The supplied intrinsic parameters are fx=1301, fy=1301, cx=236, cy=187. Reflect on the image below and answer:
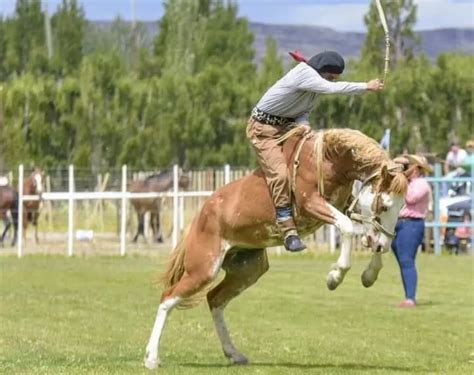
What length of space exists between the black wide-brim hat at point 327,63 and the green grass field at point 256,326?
2602mm

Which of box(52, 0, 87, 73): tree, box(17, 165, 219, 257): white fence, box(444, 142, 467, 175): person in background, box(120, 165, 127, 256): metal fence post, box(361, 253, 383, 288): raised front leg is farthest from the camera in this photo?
box(52, 0, 87, 73): tree

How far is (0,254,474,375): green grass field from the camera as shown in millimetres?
11797

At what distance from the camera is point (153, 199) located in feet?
102

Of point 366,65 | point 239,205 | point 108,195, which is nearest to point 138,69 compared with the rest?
point 366,65

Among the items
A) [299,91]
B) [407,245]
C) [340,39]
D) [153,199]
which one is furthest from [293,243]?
[340,39]

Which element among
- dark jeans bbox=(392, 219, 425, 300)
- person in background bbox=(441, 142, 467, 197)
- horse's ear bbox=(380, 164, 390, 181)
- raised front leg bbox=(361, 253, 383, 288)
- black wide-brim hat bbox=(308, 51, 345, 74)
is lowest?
person in background bbox=(441, 142, 467, 197)

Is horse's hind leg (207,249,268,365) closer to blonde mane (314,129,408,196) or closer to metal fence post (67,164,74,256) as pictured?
blonde mane (314,129,408,196)

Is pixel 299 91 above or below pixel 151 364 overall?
above

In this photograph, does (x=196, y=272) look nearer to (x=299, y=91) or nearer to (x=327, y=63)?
(x=299, y=91)

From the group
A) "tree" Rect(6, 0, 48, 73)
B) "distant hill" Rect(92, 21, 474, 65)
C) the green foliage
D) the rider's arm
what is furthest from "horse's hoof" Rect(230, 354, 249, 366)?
"tree" Rect(6, 0, 48, 73)

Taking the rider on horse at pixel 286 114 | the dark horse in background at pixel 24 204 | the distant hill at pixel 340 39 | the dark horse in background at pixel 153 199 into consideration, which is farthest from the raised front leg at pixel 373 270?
the distant hill at pixel 340 39

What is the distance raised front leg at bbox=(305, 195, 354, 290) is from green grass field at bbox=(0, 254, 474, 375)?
828mm

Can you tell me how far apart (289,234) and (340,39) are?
202 feet

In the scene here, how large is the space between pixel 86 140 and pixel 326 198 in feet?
118
